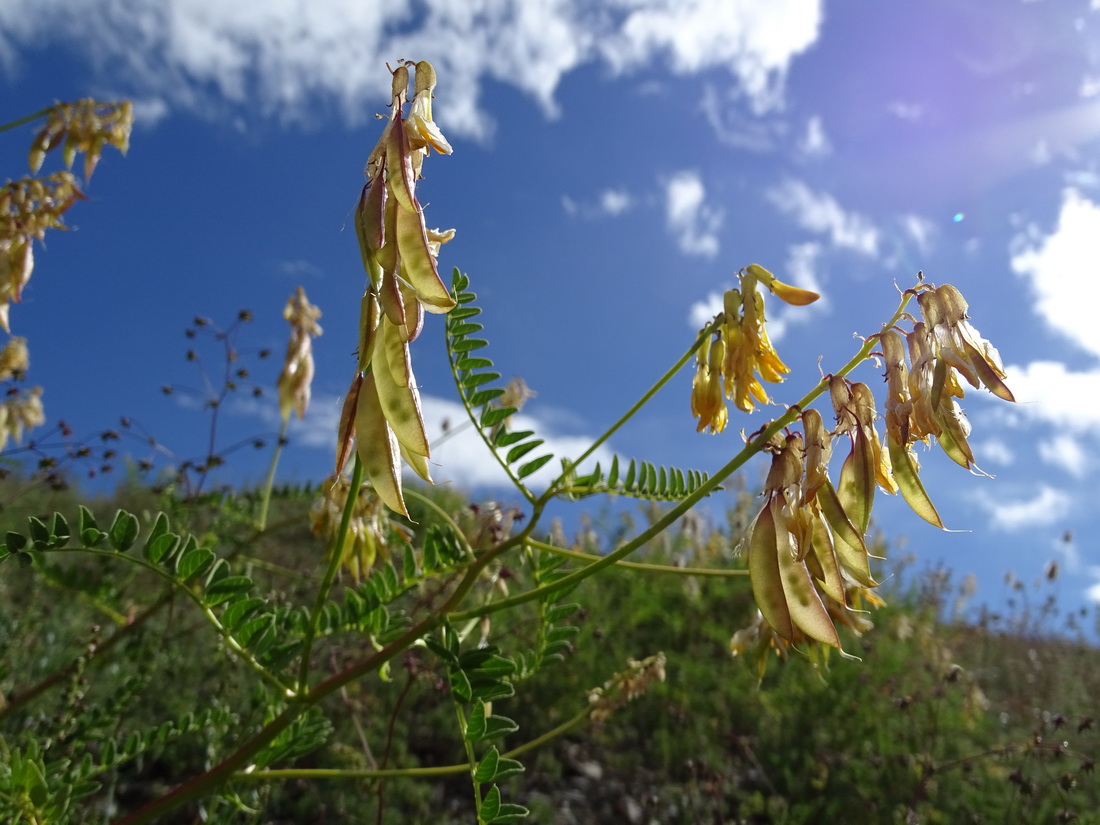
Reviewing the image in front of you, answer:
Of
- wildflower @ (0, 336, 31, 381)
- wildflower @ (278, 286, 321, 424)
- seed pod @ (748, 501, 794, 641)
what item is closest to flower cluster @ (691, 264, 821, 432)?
seed pod @ (748, 501, 794, 641)

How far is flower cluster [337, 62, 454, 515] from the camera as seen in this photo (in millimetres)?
754

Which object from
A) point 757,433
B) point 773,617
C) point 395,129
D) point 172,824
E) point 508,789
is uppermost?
point 395,129

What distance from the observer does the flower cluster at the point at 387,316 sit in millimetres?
754

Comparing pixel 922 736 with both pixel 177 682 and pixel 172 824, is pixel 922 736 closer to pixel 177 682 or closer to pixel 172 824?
pixel 172 824

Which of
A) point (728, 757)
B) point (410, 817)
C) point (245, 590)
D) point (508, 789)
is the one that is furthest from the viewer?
point (728, 757)

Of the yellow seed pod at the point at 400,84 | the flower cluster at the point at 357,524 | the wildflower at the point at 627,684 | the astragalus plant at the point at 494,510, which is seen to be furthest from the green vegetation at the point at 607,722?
the yellow seed pod at the point at 400,84

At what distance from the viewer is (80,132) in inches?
94.3

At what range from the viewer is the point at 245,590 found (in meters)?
1.14

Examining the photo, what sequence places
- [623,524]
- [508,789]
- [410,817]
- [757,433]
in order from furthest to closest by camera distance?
[623,524], [508,789], [410,817], [757,433]

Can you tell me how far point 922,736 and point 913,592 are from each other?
316cm

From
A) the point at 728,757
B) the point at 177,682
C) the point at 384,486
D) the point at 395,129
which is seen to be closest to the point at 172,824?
the point at 177,682

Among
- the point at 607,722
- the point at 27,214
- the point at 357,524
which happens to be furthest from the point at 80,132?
the point at 607,722

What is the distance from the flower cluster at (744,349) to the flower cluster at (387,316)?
0.55m

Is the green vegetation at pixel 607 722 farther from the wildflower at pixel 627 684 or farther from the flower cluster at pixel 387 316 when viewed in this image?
the flower cluster at pixel 387 316
